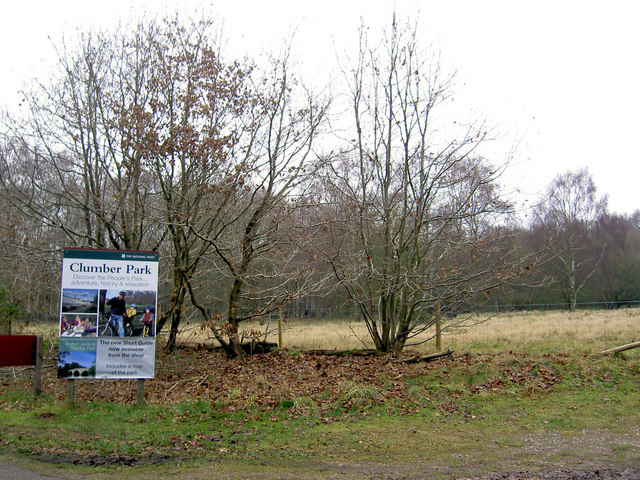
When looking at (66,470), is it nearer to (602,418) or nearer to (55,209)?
(602,418)

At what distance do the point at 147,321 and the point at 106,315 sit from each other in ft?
2.04

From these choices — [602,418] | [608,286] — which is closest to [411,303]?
[602,418]

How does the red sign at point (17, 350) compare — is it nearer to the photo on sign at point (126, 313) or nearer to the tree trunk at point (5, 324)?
the photo on sign at point (126, 313)

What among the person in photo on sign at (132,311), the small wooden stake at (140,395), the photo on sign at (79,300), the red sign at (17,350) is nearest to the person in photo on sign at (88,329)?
the photo on sign at (79,300)

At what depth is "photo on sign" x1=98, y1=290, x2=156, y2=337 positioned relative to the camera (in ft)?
28.5

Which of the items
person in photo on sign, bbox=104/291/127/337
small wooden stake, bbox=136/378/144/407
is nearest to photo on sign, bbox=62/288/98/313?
person in photo on sign, bbox=104/291/127/337

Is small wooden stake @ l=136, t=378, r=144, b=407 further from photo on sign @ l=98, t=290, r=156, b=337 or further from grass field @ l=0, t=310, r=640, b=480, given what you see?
photo on sign @ l=98, t=290, r=156, b=337

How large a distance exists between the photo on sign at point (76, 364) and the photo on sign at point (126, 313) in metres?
0.40

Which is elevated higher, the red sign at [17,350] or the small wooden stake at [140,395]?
the red sign at [17,350]

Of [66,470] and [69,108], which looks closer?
[66,470]

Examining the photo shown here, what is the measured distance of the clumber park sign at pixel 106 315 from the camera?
338 inches

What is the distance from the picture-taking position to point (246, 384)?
392 inches

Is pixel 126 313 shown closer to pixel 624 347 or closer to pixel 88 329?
pixel 88 329

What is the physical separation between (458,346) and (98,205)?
31.6 ft
